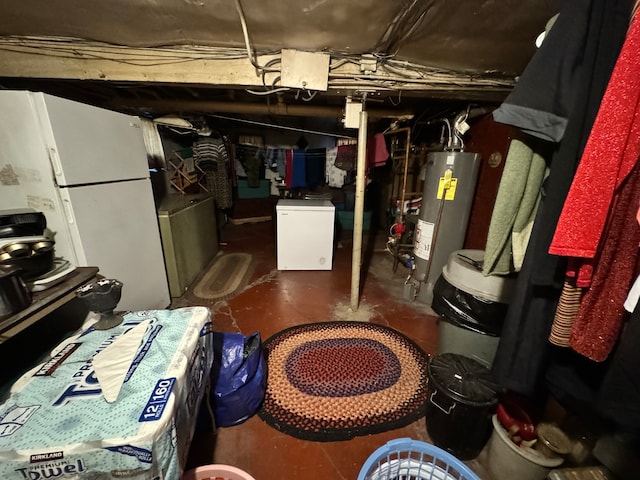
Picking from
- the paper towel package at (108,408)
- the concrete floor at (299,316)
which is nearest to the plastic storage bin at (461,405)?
the concrete floor at (299,316)

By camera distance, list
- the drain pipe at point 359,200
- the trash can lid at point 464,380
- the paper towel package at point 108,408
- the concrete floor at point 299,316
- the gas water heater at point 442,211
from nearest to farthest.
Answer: the paper towel package at point 108,408, the trash can lid at point 464,380, the concrete floor at point 299,316, the drain pipe at point 359,200, the gas water heater at point 442,211

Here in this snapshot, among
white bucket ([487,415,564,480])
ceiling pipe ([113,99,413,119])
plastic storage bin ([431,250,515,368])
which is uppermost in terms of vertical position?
ceiling pipe ([113,99,413,119])

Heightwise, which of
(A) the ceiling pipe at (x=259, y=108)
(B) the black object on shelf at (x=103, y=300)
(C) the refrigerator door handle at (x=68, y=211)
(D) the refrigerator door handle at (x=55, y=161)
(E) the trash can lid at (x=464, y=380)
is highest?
(A) the ceiling pipe at (x=259, y=108)

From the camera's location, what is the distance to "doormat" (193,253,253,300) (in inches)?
110

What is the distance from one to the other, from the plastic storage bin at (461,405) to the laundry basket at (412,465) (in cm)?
18

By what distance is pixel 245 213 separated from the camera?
5.82 m

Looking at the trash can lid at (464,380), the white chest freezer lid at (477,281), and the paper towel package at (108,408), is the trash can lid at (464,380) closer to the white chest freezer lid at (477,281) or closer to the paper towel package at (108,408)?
the white chest freezer lid at (477,281)

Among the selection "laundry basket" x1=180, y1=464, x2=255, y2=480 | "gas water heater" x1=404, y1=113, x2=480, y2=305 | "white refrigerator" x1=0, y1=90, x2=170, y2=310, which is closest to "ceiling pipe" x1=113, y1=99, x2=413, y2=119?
"gas water heater" x1=404, y1=113, x2=480, y2=305

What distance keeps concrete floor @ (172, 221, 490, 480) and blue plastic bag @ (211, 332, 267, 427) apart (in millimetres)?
98

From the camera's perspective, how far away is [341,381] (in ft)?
5.57

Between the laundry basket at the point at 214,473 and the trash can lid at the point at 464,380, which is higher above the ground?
the trash can lid at the point at 464,380

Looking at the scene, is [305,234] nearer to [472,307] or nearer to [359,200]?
[359,200]

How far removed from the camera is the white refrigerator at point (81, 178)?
4.23 ft

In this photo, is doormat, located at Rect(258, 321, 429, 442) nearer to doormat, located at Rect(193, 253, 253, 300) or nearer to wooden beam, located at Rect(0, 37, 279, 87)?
doormat, located at Rect(193, 253, 253, 300)
